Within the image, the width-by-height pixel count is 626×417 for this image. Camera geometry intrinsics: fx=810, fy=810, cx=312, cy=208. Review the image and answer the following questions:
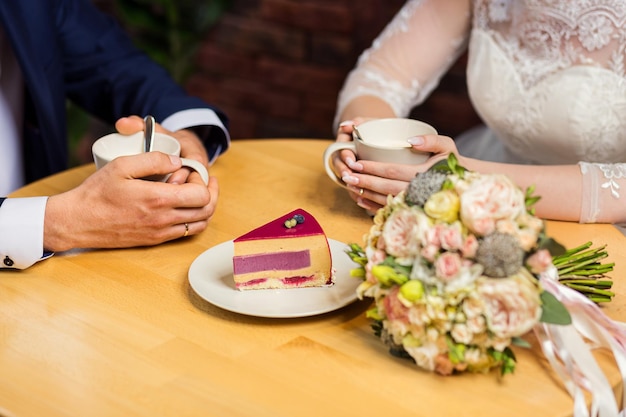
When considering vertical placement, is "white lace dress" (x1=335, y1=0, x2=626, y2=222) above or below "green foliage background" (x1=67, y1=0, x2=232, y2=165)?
above

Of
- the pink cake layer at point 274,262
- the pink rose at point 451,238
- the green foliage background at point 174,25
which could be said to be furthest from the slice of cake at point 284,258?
the green foliage background at point 174,25

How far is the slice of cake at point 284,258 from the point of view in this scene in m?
1.23

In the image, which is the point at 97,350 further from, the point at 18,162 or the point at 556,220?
the point at 18,162

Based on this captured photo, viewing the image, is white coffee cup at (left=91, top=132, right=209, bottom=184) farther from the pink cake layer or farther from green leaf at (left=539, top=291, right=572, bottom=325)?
green leaf at (left=539, top=291, right=572, bottom=325)

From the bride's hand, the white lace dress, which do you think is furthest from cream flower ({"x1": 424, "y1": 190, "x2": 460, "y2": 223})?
the white lace dress

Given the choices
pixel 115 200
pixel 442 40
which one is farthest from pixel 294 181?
pixel 442 40

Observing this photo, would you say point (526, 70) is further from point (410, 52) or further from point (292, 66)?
point (292, 66)

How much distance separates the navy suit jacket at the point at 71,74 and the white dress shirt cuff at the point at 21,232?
55 cm

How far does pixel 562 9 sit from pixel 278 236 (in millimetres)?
959

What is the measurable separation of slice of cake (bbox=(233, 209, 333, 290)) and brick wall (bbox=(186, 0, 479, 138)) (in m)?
2.29

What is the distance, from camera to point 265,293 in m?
1.24

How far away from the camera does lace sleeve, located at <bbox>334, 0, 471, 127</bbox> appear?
2.02 metres

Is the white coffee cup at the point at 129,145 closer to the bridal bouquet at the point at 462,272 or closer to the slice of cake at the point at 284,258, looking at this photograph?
the slice of cake at the point at 284,258

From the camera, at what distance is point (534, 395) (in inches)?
40.3
